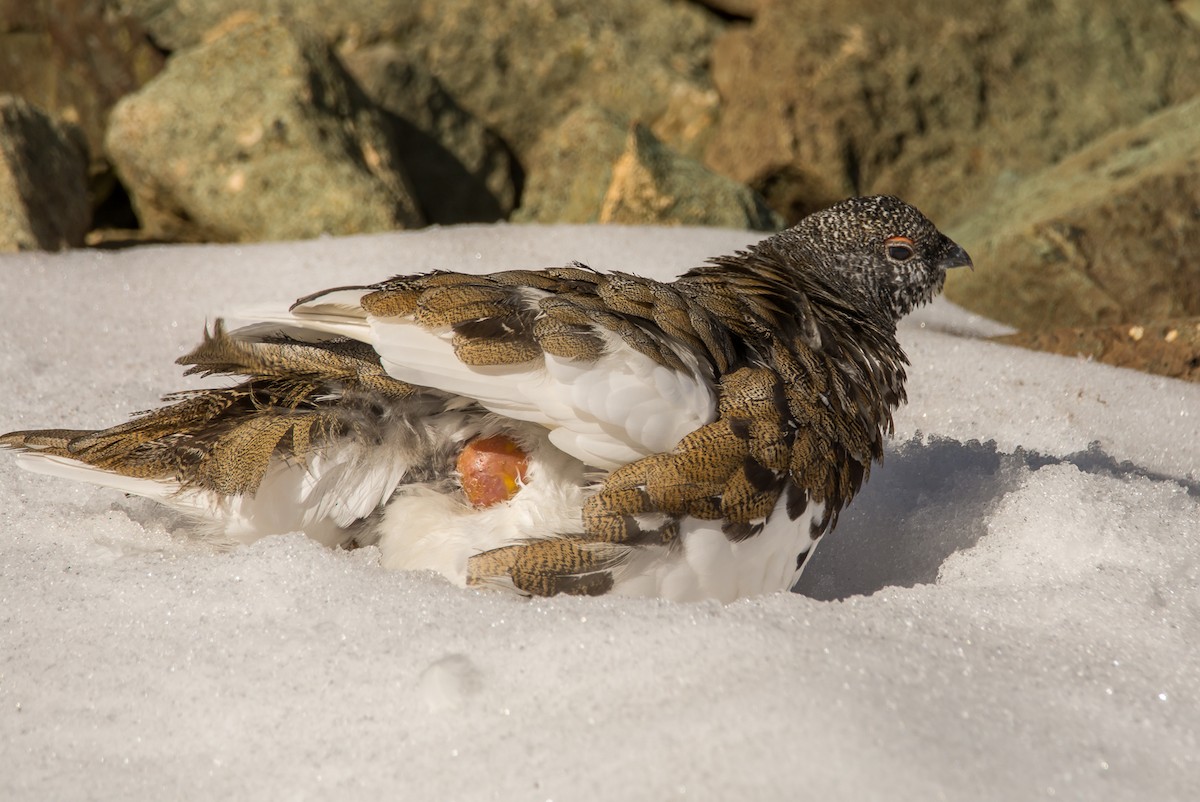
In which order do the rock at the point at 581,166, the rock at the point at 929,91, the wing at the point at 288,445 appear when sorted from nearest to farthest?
the wing at the point at 288,445, the rock at the point at 581,166, the rock at the point at 929,91

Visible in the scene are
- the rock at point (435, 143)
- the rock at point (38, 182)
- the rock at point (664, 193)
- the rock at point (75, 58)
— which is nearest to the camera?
the rock at point (38, 182)

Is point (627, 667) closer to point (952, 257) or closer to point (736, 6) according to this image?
point (952, 257)

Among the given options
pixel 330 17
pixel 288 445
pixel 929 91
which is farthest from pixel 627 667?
pixel 330 17

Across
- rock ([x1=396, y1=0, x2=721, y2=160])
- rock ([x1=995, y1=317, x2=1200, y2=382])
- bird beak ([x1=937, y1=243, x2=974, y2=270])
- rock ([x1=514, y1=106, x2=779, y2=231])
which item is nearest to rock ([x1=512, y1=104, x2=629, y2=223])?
rock ([x1=514, y1=106, x2=779, y2=231])

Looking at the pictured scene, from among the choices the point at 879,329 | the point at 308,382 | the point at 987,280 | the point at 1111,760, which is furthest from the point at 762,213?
the point at 1111,760

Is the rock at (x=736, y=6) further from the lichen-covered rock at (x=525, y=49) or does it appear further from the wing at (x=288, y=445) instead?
the wing at (x=288, y=445)

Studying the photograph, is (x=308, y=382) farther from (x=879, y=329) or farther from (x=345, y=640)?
(x=879, y=329)

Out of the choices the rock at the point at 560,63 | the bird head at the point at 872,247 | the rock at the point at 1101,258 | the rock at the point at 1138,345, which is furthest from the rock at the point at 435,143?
the bird head at the point at 872,247
